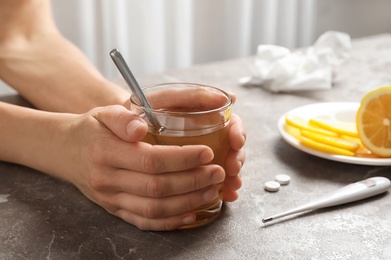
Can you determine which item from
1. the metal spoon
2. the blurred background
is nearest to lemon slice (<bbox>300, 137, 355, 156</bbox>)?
the metal spoon

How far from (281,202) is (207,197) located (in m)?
0.15

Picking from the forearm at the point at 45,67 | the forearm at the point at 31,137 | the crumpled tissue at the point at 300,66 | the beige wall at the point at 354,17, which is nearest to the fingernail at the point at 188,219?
the forearm at the point at 31,137

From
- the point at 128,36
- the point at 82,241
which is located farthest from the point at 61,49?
→ the point at 128,36

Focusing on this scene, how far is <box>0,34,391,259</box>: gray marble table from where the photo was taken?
0.77 metres

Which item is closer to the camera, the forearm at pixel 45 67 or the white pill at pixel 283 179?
the white pill at pixel 283 179

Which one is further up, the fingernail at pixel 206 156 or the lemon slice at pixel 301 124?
the fingernail at pixel 206 156

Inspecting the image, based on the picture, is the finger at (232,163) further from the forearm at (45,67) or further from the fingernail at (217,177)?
the forearm at (45,67)

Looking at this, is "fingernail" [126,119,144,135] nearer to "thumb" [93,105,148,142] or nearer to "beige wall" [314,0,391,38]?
"thumb" [93,105,148,142]

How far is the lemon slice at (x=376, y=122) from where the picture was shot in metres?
1.01

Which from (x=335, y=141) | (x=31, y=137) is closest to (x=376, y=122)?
(x=335, y=141)

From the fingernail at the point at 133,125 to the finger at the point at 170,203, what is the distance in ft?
0.31

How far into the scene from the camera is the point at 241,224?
2.75 ft

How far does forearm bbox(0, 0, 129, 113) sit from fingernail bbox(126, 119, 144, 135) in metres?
0.31

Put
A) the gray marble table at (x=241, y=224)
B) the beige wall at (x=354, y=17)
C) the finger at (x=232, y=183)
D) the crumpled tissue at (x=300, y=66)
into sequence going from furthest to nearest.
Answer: the beige wall at (x=354, y=17) → the crumpled tissue at (x=300, y=66) → the finger at (x=232, y=183) → the gray marble table at (x=241, y=224)
